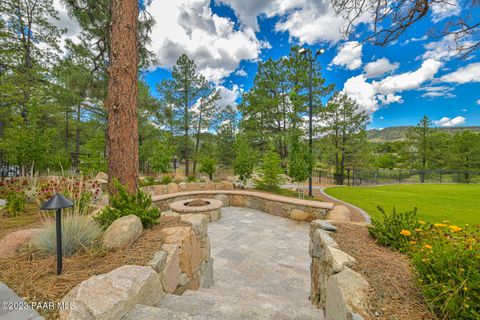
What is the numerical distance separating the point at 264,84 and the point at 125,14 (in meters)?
12.6

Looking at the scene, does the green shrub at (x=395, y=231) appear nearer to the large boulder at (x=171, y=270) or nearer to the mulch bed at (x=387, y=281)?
the mulch bed at (x=387, y=281)

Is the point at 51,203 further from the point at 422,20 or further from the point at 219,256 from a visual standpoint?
the point at 422,20

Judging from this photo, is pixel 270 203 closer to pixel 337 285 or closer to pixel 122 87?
pixel 337 285

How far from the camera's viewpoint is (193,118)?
55.2 feet

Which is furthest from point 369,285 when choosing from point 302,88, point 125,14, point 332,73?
point 332,73

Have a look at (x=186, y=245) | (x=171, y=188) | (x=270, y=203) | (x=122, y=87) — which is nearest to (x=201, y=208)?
(x=270, y=203)

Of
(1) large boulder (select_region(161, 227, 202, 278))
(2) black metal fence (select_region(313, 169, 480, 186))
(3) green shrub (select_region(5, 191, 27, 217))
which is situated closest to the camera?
(1) large boulder (select_region(161, 227, 202, 278))

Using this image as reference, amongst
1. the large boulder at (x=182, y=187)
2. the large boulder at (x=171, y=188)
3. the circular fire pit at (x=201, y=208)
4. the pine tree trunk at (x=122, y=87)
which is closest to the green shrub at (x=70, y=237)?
the pine tree trunk at (x=122, y=87)

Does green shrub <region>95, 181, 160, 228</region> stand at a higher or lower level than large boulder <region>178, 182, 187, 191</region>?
higher

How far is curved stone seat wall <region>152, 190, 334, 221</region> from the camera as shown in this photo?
538cm

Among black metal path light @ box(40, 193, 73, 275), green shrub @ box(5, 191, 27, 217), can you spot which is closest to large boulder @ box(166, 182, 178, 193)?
green shrub @ box(5, 191, 27, 217)

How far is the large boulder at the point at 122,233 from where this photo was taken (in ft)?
6.56

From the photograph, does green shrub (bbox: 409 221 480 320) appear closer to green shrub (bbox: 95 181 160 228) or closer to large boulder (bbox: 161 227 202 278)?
large boulder (bbox: 161 227 202 278)

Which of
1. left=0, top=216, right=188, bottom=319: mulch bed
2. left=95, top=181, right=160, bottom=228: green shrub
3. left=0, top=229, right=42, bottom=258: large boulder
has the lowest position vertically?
left=0, top=216, right=188, bottom=319: mulch bed
